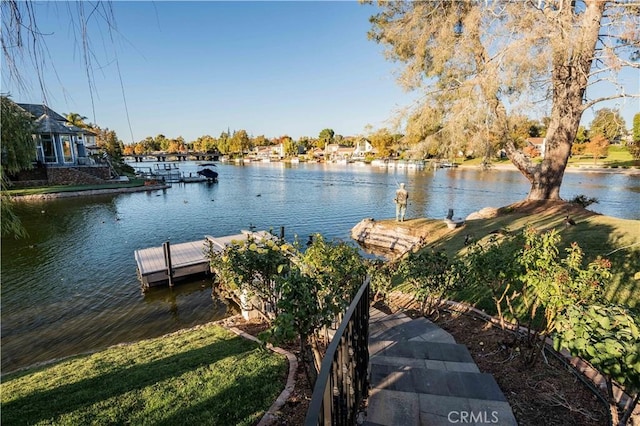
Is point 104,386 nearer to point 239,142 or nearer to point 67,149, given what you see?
point 67,149

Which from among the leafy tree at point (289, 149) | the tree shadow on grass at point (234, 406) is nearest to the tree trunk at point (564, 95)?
the tree shadow on grass at point (234, 406)

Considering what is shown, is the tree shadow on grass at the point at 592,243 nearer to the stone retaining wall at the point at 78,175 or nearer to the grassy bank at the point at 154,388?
the grassy bank at the point at 154,388

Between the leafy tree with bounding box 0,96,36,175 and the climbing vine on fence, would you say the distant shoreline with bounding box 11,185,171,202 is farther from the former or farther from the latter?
the climbing vine on fence

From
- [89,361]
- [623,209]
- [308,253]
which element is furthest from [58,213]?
[623,209]

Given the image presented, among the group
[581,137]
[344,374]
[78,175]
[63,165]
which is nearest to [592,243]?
[344,374]

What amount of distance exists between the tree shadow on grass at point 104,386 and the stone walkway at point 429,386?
9.58 feet

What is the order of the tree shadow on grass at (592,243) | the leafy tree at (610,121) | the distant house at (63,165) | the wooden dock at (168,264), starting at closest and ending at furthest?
the tree shadow on grass at (592,243), the leafy tree at (610,121), the wooden dock at (168,264), the distant house at (63,165)

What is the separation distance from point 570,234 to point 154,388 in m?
11.5

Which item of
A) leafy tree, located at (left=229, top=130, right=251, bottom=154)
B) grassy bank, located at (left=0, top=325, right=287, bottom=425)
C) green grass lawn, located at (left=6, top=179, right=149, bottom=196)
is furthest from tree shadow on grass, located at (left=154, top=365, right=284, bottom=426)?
leafy tree, located at (left=229, top=130, right=251, bottom=154)

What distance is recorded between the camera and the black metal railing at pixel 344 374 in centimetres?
149

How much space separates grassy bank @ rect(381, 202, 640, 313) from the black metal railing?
13.5ft

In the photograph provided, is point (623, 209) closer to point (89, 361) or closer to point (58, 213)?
point (89, 361)

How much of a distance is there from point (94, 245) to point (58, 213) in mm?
11448

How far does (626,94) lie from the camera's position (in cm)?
936
